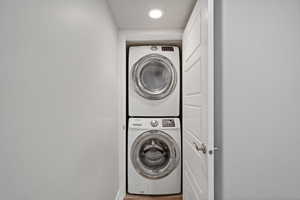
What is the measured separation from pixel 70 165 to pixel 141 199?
1.86m

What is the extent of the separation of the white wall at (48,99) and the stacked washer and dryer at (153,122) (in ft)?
3.91

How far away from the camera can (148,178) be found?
2670 mm

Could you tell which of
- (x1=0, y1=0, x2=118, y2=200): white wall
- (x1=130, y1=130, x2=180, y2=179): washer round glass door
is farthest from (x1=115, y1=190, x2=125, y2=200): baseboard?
(x1=0, y1=0, x2=118, y2=200): white wall

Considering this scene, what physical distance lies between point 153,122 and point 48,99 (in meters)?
1.94

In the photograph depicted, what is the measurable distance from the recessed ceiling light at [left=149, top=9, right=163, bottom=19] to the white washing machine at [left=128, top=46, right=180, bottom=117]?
1.72 ft

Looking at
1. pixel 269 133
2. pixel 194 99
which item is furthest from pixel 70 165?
pixel 269 133

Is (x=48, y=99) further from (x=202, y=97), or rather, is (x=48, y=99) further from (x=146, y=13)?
(x=146, y=13)

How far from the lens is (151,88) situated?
2758 mm

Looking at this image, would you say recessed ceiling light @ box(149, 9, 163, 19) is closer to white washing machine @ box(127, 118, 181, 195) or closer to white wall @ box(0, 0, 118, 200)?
white wall @ box(0, 0, 118, 200)

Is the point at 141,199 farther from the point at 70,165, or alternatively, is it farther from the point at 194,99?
the point at 70,165

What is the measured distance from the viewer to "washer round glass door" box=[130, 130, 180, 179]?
8.75ft

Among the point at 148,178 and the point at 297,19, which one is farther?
the point at 148,178

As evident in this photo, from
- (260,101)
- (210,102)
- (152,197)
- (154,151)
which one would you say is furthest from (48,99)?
(152,197)

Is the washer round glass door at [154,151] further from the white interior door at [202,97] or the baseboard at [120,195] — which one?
the white interior door at [202,97]
